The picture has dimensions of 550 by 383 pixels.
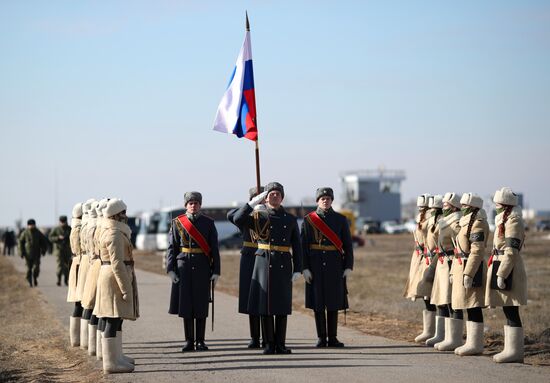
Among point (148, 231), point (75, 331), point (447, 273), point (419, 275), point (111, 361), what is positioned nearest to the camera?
point (111, 361)

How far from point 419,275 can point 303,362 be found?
2.78 metres

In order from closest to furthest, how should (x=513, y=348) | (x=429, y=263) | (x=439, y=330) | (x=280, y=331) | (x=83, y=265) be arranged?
1. (x=513, y=348)
2. (x=280, y=331)
3. (x=439, y=330)
4. (x=83, y=265)
5. (x=429, y=263)

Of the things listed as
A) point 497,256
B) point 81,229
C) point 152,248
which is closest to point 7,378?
point 81,229

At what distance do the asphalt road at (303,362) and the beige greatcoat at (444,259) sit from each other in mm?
688

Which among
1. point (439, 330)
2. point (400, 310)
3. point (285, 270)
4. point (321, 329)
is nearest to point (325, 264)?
point (285, 270)

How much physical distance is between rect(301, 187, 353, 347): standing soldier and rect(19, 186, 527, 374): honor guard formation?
0.01 metres

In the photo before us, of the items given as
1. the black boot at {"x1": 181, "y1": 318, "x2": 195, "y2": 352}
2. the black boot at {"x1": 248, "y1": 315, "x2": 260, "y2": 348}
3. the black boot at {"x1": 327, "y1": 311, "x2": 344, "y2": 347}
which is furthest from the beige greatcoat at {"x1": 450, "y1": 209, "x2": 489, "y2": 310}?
the black boot at {"x1": 181, "y1": 318, "x2": 195, "y2": 352}

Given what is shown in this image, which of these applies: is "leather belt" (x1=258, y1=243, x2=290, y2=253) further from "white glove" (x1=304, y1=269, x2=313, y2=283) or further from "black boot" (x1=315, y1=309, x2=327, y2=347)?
"black boot" (x1=315, y1=309, x2=327, y2=347)

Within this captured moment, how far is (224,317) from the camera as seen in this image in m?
17.9

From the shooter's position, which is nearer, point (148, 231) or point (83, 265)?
point (83, 265)

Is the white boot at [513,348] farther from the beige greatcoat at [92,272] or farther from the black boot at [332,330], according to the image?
the beige greatcoat at [92,272]

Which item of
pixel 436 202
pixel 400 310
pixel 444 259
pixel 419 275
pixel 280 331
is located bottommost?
pixel 400 310

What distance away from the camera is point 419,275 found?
13.5 m

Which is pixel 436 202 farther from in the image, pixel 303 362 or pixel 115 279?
pixel 115 279
